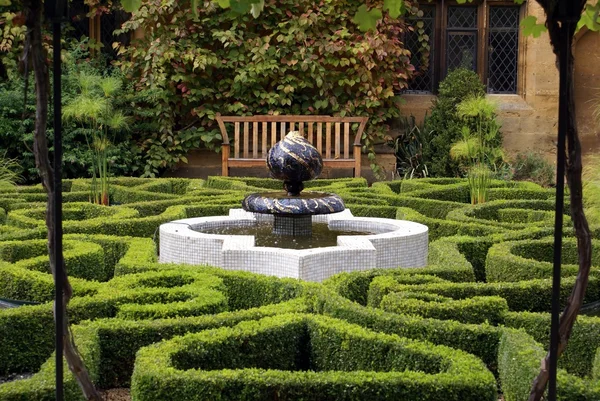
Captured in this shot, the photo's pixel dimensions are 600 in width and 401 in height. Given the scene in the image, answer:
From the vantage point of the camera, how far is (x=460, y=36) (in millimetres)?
16297

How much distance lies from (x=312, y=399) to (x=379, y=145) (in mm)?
11617

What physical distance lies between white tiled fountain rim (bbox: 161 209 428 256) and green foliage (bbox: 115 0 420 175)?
5.80 m

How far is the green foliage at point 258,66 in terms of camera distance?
15062 mm

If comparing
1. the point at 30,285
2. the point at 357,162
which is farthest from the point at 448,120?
the point at 30,285

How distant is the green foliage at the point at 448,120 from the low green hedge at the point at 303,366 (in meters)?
9.31

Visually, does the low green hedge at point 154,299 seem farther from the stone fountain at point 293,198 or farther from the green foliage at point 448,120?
the green foliage at point 448,120

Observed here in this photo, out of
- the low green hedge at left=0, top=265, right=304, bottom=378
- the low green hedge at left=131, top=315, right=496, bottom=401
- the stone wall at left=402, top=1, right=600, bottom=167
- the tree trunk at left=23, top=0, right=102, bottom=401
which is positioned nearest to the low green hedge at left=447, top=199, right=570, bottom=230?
the low green hedge at left=0, top=265, right=304, bottom=378

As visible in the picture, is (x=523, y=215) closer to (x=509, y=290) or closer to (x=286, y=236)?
(x=286, y=236)

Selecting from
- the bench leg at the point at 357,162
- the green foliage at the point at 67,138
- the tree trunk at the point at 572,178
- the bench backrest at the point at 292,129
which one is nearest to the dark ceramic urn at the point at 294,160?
the tree trunk at the point at 572,178

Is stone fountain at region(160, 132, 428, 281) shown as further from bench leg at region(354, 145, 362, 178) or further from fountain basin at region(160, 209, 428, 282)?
bench leg at region(354, 145, 362, 178)

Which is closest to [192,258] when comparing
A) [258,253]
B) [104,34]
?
[258,253]

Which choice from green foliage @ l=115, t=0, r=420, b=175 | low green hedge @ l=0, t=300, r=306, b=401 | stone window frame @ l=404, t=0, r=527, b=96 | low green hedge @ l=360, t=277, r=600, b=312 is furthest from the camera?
stone window frame @ l=404, t=0, r=527, b=96

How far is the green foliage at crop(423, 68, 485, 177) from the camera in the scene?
1455 centimetres

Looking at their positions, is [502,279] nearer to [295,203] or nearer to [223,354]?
[295,203]
